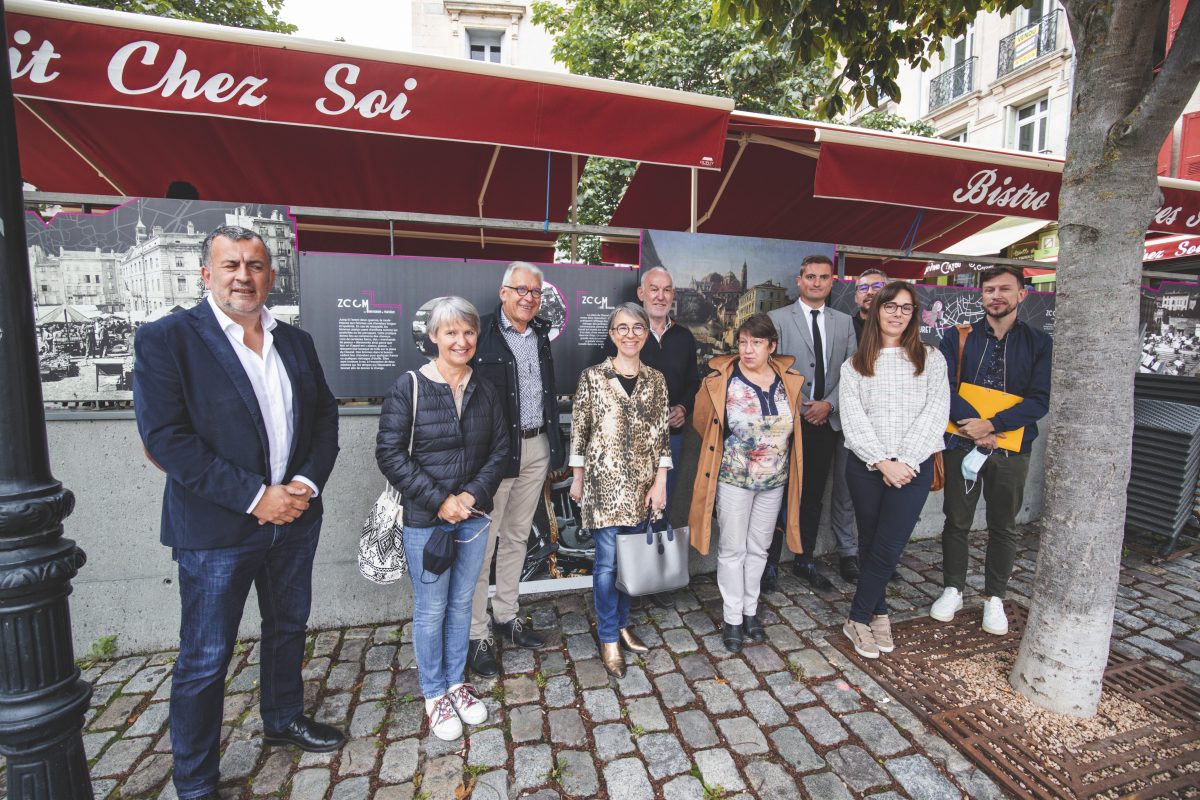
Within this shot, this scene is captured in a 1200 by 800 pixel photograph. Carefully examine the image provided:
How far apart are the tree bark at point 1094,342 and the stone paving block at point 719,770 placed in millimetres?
1693

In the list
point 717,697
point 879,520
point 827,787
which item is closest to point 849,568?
point 879,520

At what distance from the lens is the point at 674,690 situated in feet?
9.64

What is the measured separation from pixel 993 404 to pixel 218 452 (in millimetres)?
4218

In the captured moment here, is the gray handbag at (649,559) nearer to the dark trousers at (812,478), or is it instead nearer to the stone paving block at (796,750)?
the stone paving block at (796,750)

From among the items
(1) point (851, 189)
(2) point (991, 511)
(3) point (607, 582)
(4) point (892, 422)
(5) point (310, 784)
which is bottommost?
(5) point (310, 784)

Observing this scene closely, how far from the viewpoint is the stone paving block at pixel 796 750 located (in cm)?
244

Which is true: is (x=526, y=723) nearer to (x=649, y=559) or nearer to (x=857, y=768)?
(x=649, y=559)

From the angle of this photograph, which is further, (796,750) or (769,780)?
(796,750)

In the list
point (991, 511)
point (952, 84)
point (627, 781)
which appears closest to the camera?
point (627, 781)

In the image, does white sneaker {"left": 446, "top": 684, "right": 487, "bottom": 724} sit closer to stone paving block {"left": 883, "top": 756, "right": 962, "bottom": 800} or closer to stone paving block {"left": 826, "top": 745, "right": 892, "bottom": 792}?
stone paving block {"left": 826, "top": 745, "right": 892, "bottom": 792}

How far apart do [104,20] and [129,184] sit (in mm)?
3481

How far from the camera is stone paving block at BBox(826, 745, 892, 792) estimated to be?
7.68ft

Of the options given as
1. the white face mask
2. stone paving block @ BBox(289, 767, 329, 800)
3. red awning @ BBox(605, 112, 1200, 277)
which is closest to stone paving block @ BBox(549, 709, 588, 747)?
stone paving block @ BBox(289, 767, 329, 800)

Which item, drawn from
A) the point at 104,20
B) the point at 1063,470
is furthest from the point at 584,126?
the point at 1063,470
